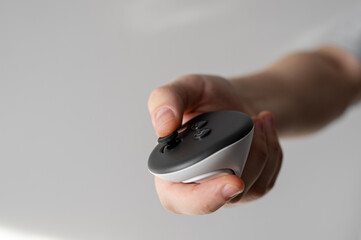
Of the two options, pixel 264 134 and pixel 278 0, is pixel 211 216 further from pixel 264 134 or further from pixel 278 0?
pixel 278 0

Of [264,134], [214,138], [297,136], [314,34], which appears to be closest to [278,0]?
[314,34]

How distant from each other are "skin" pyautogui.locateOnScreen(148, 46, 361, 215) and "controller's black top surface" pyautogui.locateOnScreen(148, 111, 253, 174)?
4 cm

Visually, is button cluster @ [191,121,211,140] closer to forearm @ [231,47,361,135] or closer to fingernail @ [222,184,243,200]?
fingernail @ [222,184,243,200]

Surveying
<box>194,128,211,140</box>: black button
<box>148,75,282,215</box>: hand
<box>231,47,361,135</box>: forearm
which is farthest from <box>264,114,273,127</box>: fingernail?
<box>194,128,211,140</box>: black button

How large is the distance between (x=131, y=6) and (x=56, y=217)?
696mm

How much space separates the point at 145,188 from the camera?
1208mm

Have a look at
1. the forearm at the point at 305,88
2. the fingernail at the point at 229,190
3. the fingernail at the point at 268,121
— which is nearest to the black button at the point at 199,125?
the fingernail at the point at 229,190

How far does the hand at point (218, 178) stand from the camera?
0.49 metres

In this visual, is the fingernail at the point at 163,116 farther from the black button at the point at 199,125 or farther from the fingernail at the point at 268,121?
the fingernail at the point at 268,121

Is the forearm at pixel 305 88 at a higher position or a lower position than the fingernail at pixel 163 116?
higher

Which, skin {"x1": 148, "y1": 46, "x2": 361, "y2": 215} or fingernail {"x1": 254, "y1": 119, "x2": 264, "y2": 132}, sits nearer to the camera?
skin {"x1": 148, "y1": 46, "x2": 361, "y2": 215}

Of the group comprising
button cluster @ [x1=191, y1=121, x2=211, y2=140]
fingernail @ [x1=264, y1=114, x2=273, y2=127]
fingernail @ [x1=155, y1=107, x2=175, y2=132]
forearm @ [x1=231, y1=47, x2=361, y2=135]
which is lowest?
button cluster @ [x1=191, y1=121, x2=211, y2=140]

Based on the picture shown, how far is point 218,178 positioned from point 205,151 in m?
0.06

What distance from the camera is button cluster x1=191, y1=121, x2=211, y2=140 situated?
1.65 ft
